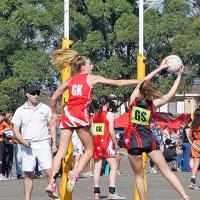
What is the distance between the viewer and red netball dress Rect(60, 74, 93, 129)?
14.5 meters

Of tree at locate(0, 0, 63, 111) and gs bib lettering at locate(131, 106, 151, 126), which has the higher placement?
tree at locate(0, 0, 63, 111)

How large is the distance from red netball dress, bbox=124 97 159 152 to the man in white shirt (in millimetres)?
1866

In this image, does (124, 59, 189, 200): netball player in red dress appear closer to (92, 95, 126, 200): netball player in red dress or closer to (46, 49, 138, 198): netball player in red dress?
(46, 49, 138, 198): netball player in red dress

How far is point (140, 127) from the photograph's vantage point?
1491 cm

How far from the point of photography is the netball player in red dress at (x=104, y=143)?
20016mm

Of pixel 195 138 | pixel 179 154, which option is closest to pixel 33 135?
pixel 195 138

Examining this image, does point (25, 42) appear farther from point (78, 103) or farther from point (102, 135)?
point (78, 103)

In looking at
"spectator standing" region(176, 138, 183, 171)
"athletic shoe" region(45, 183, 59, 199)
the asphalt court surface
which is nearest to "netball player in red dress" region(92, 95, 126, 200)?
the asphalt court surface

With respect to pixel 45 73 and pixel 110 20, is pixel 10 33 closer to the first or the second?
pixel 45 73

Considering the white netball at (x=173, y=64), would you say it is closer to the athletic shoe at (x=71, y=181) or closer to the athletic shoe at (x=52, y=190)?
the athletic shoe at (x=71, y=181)

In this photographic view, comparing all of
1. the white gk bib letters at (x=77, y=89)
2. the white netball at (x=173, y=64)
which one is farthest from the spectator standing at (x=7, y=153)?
the white netball at (x=173, y=64)

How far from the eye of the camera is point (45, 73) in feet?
194

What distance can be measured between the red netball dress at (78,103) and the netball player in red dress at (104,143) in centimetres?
542

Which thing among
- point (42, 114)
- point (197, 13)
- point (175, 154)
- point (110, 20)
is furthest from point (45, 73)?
point (42, 114)
